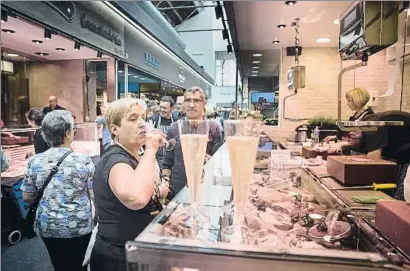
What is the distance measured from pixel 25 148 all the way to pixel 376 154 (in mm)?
3896

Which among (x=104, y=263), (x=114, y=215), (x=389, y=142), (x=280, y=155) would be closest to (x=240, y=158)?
(x=114, y=215)

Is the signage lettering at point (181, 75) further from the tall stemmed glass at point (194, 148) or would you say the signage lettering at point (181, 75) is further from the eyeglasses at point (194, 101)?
the tall stemmed glass at point (194, 148)

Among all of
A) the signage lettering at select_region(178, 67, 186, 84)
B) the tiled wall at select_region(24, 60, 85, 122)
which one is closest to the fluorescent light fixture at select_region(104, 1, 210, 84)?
the signage lettering at select_region(178, 67, 186, 84)

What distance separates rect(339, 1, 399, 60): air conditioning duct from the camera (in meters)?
1.54

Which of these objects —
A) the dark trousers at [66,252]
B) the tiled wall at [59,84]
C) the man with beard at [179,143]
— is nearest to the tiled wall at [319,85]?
the man with beard at [179,143]

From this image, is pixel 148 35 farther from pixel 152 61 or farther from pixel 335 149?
pixel 335 149

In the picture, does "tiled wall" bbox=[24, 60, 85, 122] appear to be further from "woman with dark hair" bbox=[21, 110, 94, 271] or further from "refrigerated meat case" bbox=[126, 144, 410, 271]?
"refrigerated meat case" bbox=[126, 144, 410, 271]

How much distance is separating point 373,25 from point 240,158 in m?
1.11

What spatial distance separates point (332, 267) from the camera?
73 centimetres

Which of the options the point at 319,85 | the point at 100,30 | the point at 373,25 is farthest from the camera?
the point at 319,85

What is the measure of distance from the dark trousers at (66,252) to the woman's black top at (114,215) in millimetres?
773

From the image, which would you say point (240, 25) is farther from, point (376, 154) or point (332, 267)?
point (332, 267)

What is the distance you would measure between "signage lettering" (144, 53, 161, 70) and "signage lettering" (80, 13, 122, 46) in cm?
174

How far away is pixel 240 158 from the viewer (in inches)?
35.7
